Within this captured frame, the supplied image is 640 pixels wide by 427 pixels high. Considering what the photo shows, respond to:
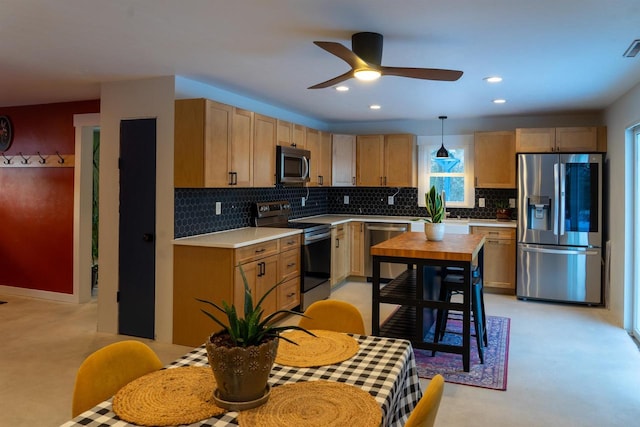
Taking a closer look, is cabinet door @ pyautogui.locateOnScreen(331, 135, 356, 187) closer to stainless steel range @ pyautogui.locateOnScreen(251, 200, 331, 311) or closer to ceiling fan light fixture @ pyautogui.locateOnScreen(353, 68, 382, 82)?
stainless steel range @ pyautogui.locateOnScreen(251, 200, 331, 311)

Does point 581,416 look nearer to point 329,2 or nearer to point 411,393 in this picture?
point 411,393

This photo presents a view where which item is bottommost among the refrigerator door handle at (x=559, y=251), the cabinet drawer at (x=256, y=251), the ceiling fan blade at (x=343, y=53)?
the refrigerator door handle at (x=559, y=251)

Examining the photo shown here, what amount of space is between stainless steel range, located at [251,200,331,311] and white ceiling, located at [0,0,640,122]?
4.47 feet

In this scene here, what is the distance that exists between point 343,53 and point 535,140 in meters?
4.11

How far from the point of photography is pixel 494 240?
6.13 meters

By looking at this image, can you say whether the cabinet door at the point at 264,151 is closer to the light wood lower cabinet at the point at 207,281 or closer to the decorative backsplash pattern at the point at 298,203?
the decorative backsplash pattern at the point at 298,203

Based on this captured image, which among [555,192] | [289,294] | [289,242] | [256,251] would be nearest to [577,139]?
[555,192]

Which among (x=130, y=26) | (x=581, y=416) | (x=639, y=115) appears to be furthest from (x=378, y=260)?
(x=639, y=115)

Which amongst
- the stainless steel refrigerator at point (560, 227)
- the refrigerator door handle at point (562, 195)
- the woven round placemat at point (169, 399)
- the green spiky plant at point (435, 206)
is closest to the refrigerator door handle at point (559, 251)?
the stainless steel refrigerator at point (560, 227)

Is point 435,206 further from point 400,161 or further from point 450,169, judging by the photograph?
point 450,169

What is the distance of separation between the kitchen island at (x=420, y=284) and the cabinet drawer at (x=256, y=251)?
1.10 meters

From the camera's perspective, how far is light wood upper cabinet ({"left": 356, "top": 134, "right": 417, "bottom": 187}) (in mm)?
6812

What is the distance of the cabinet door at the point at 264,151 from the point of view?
15.5ft

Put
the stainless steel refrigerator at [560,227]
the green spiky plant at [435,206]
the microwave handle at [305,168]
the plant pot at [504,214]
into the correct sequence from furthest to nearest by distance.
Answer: the plant pot at [504,214] < the microwave handle at [305,168] < the stainless steel refrigerator at [560,227] < the green spiky plant at [435,206]
